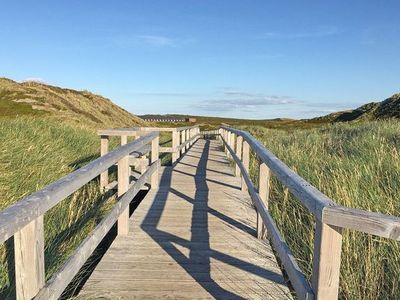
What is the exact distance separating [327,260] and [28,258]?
1.54 meters

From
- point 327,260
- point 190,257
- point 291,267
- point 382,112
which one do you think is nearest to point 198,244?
point 190,257

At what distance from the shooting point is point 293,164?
7.67m

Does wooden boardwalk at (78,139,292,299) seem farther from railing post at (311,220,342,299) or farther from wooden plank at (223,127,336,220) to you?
railing post at (311,220,342,299)

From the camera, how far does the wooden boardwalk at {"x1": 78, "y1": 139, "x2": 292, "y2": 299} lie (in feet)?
11.8

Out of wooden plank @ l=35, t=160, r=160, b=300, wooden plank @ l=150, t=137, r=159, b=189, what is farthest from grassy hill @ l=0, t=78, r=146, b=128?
wooden plank @ l=35, t=160, r=160, b=300

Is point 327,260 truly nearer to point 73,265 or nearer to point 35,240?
point 35,240

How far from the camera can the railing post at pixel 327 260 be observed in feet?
7.03

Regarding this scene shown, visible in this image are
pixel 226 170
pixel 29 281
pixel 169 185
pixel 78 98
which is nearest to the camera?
pixel 29 281

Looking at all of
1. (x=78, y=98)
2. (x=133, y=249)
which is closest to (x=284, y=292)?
(x=133, y=249)

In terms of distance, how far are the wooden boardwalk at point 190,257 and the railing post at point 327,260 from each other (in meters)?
1.32

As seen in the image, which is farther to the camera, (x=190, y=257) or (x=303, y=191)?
(x=190, y=257)

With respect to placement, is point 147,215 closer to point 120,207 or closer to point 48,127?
point 120,207

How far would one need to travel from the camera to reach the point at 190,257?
175 inches

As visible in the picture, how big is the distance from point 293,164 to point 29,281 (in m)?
6.17
